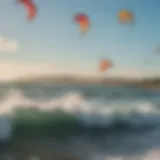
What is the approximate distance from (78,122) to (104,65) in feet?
0.68

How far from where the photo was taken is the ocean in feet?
3.58

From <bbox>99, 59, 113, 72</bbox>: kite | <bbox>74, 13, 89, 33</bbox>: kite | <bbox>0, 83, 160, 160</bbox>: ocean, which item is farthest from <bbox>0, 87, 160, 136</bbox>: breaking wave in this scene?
<bbox>74, 13, 89, 33</bbox>: kite

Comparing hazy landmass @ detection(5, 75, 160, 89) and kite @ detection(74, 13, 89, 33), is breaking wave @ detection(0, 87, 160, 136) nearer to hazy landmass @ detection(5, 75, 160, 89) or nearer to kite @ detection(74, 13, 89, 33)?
hazy landmass @ detection(5, 75, 160, 89)

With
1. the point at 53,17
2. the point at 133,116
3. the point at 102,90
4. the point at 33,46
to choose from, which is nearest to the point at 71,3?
the point at 53,17

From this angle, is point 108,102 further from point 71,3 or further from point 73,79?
point 71,3

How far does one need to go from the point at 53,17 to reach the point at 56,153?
1.44 feet

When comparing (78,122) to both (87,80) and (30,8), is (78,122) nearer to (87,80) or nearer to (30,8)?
(87,80)

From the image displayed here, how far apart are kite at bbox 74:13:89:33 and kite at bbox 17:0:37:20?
137mm

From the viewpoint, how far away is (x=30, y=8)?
1.12m

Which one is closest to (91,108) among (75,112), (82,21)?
(75,112)

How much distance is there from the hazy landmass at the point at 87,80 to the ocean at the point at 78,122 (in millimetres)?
14

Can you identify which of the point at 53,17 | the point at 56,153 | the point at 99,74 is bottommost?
the point at 56,153

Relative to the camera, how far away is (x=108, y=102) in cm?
115

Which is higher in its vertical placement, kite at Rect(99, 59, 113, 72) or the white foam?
kite at Rect(99, 59, 113, 72)
